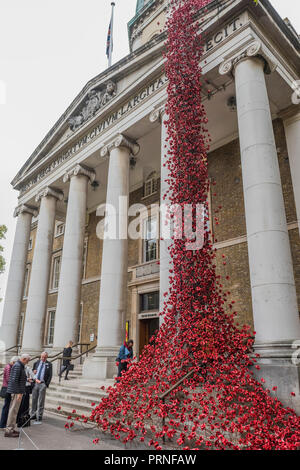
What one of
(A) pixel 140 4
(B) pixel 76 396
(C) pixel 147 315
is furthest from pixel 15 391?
(A) pixel 140 4

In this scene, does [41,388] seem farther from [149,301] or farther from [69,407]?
[149,301]

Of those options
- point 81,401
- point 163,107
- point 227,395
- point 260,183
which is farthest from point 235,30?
point 81,401

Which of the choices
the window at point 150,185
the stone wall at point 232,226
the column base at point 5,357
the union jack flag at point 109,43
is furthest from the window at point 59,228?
the union jack flag at point 109,43

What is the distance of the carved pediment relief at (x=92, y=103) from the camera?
14250 millimetres

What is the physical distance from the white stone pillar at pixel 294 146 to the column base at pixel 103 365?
735 centimetres

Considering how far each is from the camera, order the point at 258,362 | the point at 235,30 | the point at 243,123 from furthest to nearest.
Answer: the point at 235,30, the point at 243,123, the point at 258,362

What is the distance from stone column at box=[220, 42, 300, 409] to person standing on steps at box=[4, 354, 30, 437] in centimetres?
468

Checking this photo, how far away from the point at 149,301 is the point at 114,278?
503 cm

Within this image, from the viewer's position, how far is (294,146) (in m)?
11.2

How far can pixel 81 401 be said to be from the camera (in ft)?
28.4

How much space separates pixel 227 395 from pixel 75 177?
478 inches

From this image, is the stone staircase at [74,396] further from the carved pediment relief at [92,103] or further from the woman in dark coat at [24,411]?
the carved pediment relief at [92,103]

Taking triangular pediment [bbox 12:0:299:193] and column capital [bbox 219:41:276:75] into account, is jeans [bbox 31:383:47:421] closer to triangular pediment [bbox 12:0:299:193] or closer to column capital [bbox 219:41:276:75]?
column capital [bbox 219:41:276:75]
